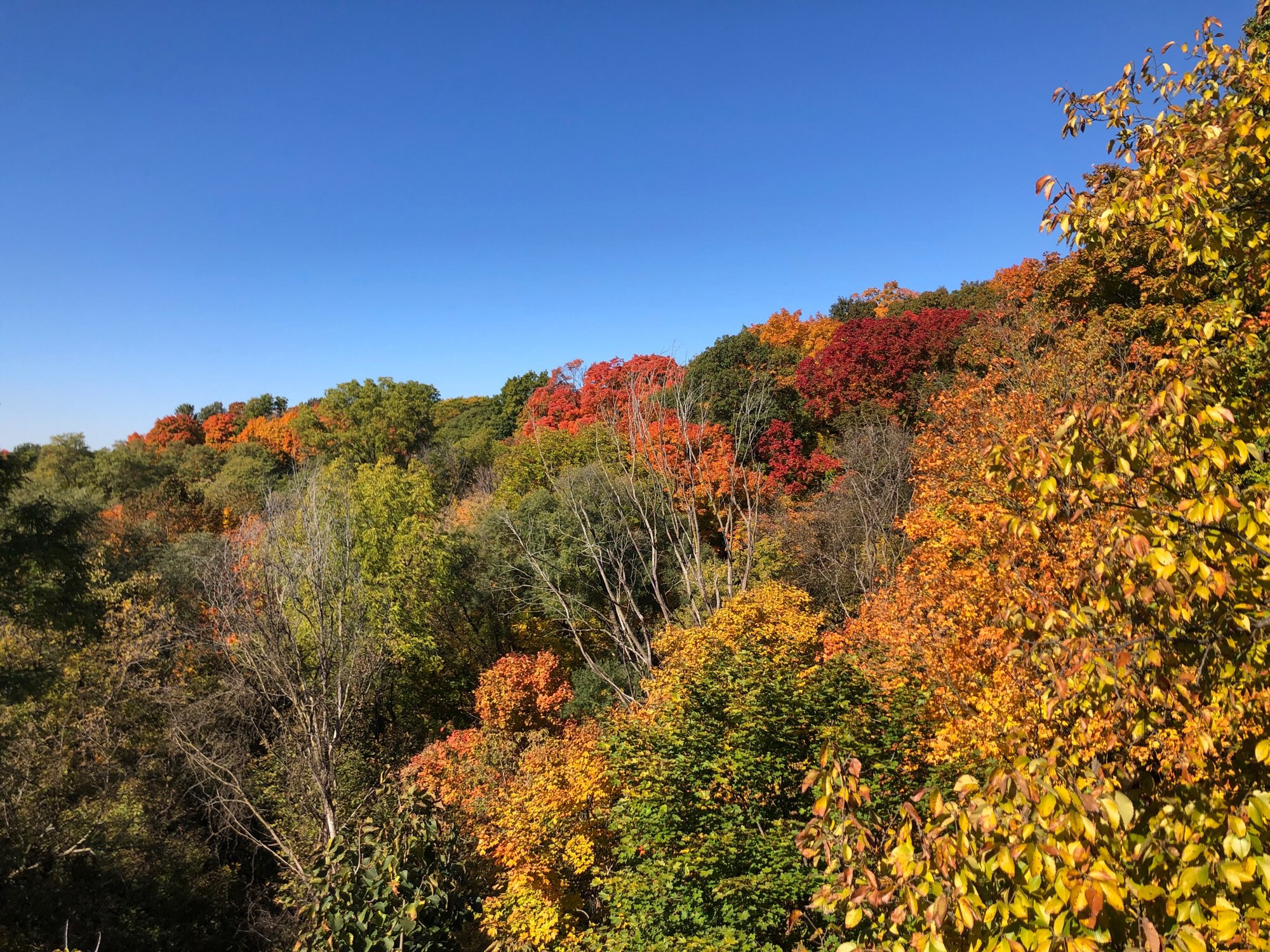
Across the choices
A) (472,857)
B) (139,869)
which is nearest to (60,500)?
(139,869)

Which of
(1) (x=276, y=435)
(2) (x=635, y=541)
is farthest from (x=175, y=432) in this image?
(2) (x=635, y=541)

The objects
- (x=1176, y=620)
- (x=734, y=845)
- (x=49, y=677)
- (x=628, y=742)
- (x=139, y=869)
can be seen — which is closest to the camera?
(x=1176, y=620)

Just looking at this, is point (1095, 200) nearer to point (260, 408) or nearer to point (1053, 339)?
point (1053, 339)

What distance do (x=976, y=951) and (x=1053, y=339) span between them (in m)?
23.2

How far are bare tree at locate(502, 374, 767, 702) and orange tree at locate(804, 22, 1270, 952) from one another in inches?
685

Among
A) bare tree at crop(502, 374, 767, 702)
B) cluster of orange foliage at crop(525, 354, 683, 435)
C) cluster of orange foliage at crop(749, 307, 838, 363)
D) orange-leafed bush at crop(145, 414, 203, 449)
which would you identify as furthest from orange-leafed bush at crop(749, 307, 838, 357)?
orange-leafed bush at crop(145, 414, 203, 449)

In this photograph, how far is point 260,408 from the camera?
226ft

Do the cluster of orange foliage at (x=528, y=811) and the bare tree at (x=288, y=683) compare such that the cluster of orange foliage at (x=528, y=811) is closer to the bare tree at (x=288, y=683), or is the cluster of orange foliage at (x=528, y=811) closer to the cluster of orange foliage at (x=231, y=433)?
the bare tree at (x=288, y=683)

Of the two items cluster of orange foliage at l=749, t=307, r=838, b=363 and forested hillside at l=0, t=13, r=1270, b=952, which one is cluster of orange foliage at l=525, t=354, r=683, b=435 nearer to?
forested hillside at l=0, t=13, r=1270, b=952

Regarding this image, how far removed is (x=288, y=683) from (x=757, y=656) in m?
8.62

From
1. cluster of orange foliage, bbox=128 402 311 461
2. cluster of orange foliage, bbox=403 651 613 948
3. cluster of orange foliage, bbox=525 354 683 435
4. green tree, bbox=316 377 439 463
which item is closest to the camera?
cluster of orange foliage, bbox=403 651 613 948

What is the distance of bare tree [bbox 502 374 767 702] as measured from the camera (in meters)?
A: 22.9

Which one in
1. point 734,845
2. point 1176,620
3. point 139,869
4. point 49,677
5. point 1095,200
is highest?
point 1095,200

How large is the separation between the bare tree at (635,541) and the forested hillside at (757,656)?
0.84ft
